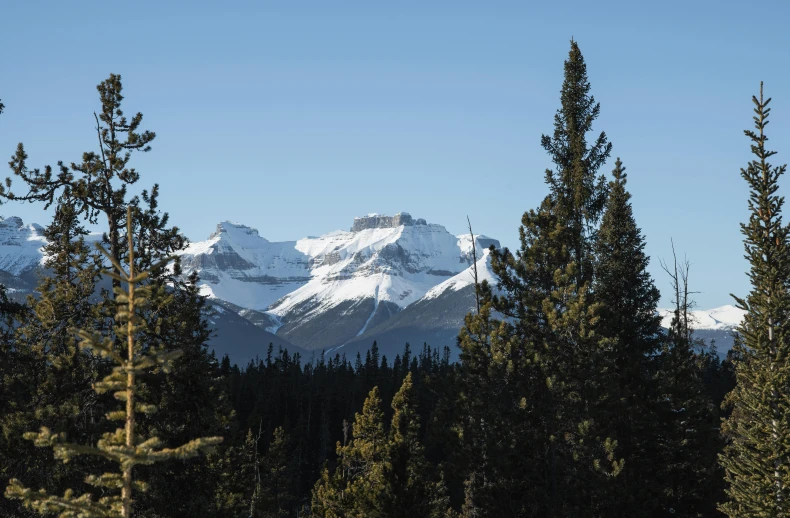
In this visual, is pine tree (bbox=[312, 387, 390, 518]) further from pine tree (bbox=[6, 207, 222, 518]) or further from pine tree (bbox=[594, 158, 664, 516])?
pine tree (bbox=[6, 207, 222, 518])

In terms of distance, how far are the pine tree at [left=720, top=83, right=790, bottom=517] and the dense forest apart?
38 mm

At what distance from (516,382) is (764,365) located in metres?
10.3

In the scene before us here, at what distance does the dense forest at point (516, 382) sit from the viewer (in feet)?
48.9

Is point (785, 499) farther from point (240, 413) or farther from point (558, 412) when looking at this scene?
point (240, 413)

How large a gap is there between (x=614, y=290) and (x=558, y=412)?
6375mm

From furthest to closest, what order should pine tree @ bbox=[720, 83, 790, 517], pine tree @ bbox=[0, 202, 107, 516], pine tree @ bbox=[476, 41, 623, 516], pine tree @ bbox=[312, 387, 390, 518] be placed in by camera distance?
pine tree @ bbox=[312, 387, 390, 518] → pine tree @ bbox=[476, 41, 623, 516] → pine tree @ bbox=[0, 202, 107, 516] → pine tree @ bbox=[720, 83, 790, 517]

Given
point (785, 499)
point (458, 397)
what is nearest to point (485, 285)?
point (458, 397)

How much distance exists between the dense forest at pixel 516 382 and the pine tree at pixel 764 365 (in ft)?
0.12

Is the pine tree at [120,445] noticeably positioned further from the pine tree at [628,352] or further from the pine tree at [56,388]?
the pine tree at [628,352]

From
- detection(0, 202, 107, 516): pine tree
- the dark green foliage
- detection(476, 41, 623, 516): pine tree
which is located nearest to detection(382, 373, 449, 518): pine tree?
the dark green foliage

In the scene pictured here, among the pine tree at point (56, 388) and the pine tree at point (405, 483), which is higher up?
the pine tree at point (56, 388)

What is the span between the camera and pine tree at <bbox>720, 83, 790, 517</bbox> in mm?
13867

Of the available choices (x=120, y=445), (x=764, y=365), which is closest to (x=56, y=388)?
(x=120, y=445)

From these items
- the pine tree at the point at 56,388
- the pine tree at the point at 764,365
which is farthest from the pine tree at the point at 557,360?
the pine tree at the point at 56,388
